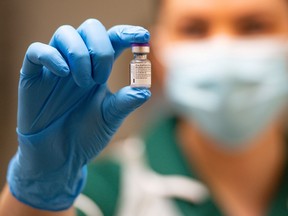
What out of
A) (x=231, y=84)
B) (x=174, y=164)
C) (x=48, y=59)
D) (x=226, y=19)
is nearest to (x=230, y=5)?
(x=226, y=19)

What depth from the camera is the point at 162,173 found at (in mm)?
1377

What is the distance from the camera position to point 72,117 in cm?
79

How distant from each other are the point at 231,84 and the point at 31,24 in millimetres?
1162

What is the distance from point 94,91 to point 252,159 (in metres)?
0.78

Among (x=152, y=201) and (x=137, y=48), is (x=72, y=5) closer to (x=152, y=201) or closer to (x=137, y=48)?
(x=152, y=201)

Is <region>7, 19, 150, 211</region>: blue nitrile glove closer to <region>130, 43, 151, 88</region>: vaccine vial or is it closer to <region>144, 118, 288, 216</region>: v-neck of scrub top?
<region>130, 43, 151, 88</region>: vaccine vial

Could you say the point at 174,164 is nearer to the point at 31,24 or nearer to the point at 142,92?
the point at 142,92

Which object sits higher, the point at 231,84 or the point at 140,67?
the point at 140,67

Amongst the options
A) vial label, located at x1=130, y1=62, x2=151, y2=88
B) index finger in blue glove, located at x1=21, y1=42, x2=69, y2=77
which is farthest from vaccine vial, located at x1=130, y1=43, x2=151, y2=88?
index finger in blue glove, located at x1=21, y1=42, x2=69, y2=77

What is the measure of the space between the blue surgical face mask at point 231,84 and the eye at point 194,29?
0.03m

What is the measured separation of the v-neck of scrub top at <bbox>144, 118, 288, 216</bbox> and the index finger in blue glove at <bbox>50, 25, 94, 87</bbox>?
739 millimetres

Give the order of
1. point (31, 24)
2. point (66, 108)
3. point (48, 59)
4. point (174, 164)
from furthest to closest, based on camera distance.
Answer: point (31, 24) < point (174, 164) < point (66, 108) < point (48, 59)

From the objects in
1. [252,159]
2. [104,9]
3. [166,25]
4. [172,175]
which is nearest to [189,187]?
[172,175]

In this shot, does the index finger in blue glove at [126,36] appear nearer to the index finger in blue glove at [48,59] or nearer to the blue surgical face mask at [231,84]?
the index finger in blue glove at [48,59]
